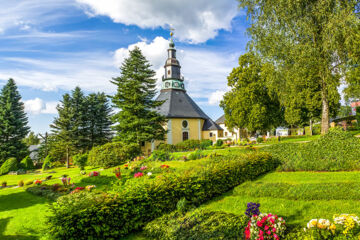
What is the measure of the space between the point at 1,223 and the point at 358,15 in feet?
64.3

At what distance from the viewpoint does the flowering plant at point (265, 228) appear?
379 cm

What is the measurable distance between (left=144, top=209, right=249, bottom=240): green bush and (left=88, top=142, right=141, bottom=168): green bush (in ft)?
42.4

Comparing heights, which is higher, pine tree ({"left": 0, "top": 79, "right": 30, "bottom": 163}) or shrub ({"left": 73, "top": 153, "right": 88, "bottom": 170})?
pine tree ({"left": 0, "top": 79, "right": 30, "bottom": 163})

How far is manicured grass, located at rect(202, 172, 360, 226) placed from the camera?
196 inches

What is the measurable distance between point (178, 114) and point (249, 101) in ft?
36.0

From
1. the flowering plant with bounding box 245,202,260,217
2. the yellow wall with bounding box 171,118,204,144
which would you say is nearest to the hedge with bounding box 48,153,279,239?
the flowering plant with bounding box 245,202,260,217

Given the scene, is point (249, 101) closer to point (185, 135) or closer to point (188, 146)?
point (188, 146)

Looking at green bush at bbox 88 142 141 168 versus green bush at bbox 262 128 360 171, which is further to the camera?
green bush at bbox 88 142 141 168

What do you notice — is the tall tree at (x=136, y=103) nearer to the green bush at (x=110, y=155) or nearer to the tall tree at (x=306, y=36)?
the green bush at (x=110, y=155)

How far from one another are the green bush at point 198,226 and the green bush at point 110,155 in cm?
1293

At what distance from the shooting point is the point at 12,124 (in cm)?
2903

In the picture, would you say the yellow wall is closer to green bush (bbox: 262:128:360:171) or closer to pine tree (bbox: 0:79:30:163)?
green bush (bbox: 262:128:360:171)

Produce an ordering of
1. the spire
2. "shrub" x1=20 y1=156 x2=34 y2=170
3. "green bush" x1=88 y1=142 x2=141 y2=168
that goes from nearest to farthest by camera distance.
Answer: "green bush" x1=88 y1=142 x2=141 y2=168 → "shrub" x1=20 y1=156 x2=34 y2=170 → the spire

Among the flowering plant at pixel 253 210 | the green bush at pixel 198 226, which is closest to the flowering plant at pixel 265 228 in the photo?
the green bush at pixel 198 226
